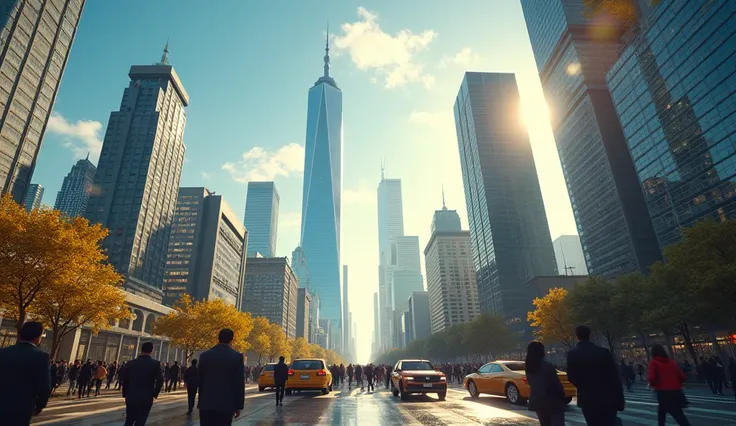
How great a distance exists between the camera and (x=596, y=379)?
5145mm

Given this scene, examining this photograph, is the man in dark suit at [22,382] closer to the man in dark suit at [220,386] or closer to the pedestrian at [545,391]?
the man in dark suit at [220,386]

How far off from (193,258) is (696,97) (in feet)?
396

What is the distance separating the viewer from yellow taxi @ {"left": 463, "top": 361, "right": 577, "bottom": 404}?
43.2 ft

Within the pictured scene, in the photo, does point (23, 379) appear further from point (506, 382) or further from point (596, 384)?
point (506, 382)

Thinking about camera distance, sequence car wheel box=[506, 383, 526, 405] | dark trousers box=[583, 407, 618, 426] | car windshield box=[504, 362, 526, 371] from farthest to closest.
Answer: car windshield box=[504, 362, 526, 371] < car wheel box=[506, 383, 526, 405] < dark trousers box=[583, 407, 618, 426]

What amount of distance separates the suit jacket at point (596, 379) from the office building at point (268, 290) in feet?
544

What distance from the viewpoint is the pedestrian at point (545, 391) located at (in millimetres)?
5406

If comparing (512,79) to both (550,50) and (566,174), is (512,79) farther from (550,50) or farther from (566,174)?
(566,174)

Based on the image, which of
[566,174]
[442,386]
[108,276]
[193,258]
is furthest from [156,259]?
[566,174]

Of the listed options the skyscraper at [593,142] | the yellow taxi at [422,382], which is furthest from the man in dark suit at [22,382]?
the skyscraper at [593,142]

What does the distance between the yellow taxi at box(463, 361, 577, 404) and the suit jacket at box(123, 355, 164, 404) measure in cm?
1076

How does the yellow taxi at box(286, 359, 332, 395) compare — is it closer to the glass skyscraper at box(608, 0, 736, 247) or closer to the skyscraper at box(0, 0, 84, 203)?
the glass skyscraper at box(608, 0, 736, 247)

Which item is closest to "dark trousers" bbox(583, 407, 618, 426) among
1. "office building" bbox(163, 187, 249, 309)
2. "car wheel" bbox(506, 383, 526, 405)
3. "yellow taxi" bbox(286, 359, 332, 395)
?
"car wheel" bbox(506, 383, 526, 405)

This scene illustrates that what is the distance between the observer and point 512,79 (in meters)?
174
